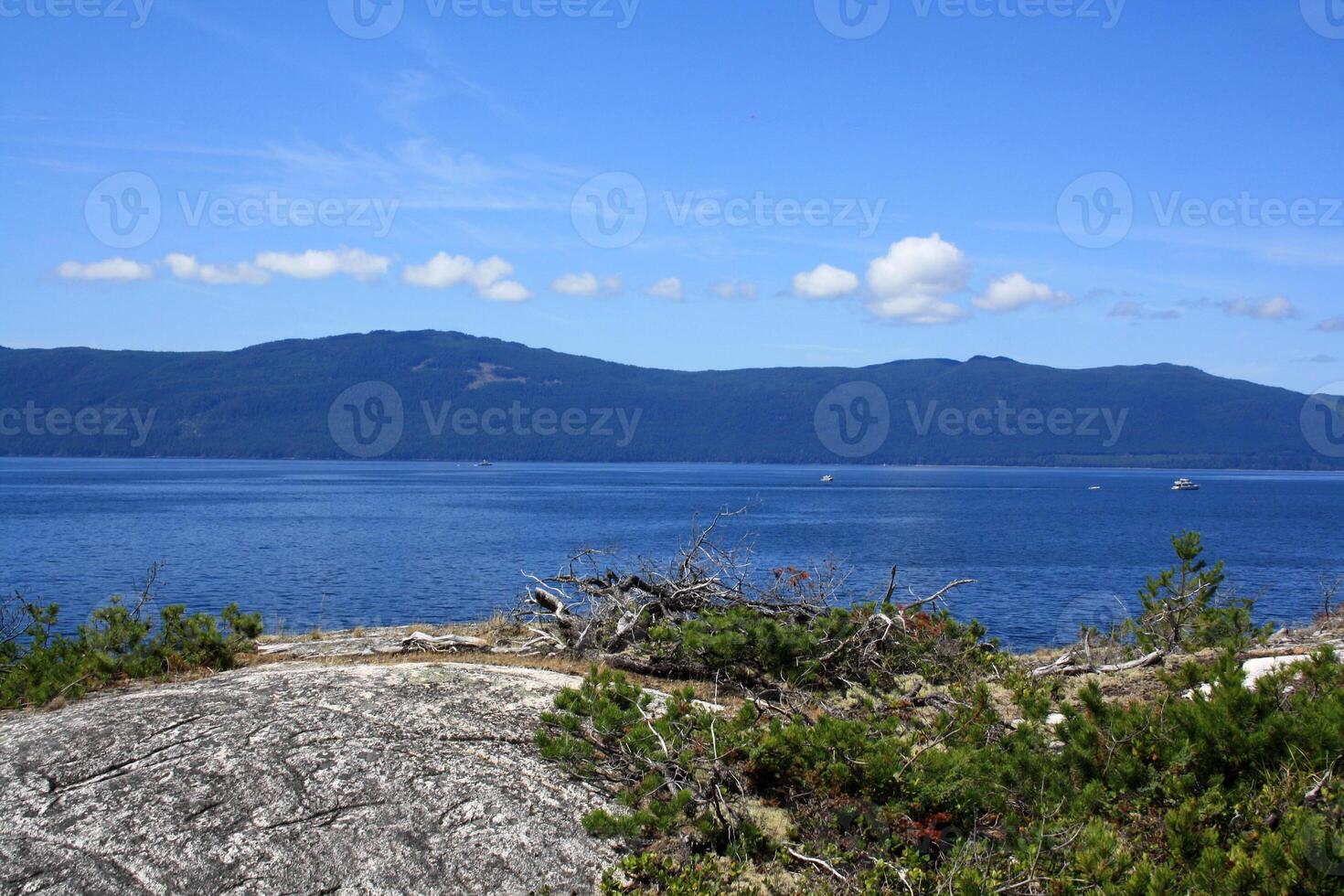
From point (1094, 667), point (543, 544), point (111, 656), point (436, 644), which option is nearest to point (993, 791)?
point (1094, 667)

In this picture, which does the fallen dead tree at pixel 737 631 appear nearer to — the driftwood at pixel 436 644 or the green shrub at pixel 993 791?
the driftwood at pixel 436 644

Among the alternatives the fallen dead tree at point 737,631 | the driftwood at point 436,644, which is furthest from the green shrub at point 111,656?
the fallen dead tree at point 737,631

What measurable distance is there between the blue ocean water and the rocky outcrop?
13.0 metres

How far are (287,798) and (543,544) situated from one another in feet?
156

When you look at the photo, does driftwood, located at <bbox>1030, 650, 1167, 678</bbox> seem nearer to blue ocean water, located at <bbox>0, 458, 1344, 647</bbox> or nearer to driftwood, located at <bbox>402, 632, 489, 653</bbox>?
driftwood, located at <bbox>402, 632, 489, 653</bbox>

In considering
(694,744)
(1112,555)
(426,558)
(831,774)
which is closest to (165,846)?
(694,744)

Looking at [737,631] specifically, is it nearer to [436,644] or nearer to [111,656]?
[436,644]

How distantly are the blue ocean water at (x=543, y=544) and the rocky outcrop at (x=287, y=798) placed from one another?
13.0 meters

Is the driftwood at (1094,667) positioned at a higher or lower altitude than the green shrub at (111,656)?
lower

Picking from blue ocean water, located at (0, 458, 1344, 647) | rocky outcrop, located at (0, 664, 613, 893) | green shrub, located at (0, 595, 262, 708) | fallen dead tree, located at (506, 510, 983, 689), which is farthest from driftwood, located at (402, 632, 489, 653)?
blue ocean water, located at (0, 458, 1344, 647)

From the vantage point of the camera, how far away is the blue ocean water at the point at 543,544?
34.9 meters

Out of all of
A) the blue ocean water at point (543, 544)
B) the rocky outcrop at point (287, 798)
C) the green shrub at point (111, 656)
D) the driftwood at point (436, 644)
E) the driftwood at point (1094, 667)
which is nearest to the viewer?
the rocky outcrop at point (287, 798)

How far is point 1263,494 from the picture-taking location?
144 m

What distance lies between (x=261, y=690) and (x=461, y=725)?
70.9 inches
